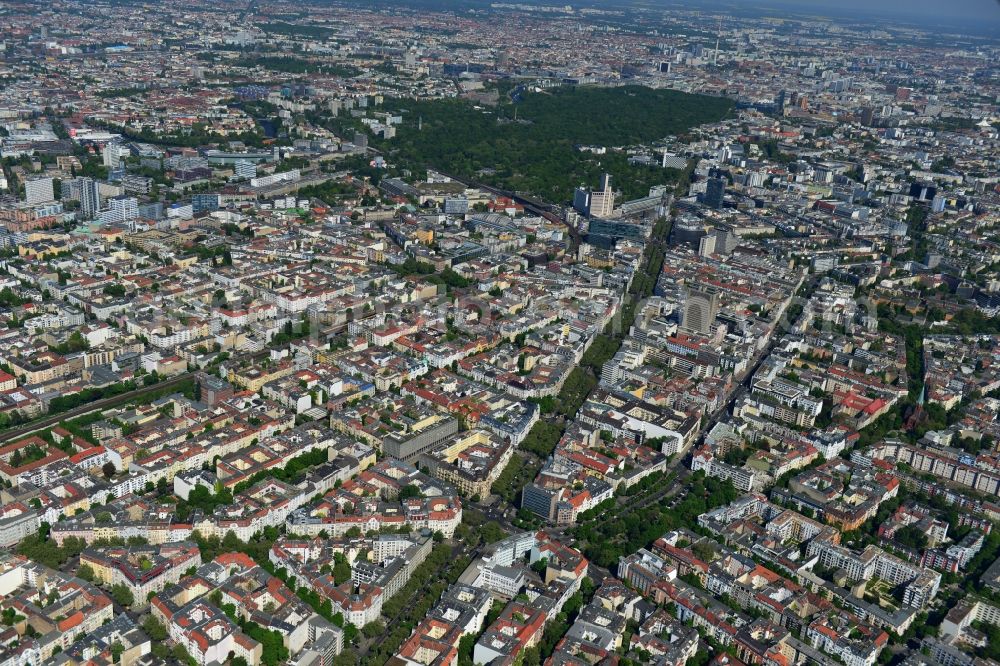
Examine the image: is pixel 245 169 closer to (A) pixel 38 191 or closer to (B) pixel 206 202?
(B) pixel 206 202

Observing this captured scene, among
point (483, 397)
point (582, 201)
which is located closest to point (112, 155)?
point (582, 201)

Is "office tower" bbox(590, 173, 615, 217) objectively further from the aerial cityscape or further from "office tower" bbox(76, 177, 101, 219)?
"office tower" bbox(76, 177, 101, 219)

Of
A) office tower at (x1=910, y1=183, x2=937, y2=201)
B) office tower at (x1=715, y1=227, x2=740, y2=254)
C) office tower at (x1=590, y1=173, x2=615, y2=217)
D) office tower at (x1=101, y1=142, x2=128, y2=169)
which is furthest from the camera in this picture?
office tower at (x1=910, y1=183, x2=937, y2=201)

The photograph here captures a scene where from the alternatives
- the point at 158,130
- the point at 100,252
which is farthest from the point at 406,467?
the point at 158,130

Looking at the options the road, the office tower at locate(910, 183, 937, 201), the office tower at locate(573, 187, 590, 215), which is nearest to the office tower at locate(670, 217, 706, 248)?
the office tower at locate(573, 187, 590, 215)

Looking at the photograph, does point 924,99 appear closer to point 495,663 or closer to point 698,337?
point 698,337

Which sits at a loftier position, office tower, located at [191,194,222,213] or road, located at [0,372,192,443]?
office tower, located at [191,194,222,213]
